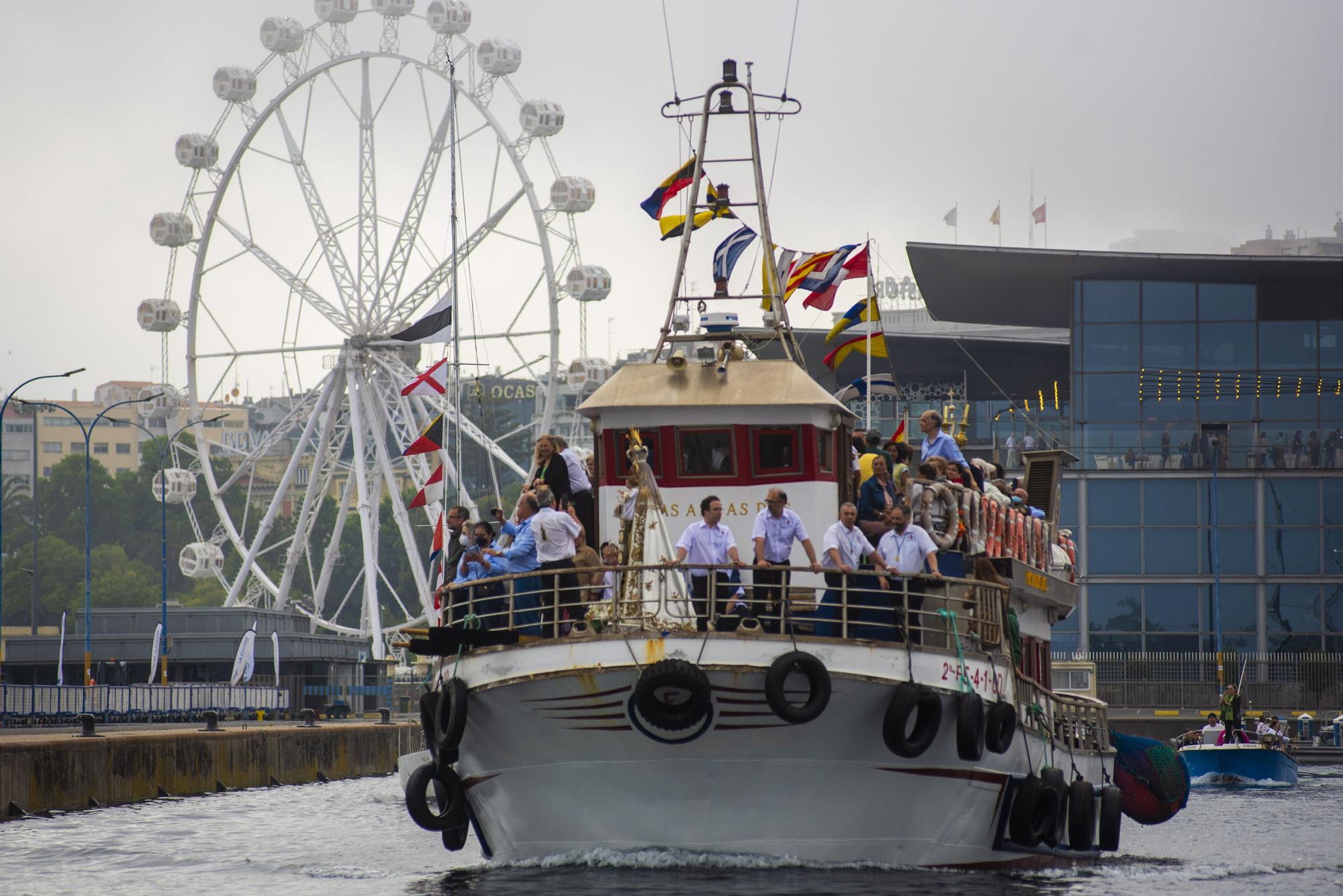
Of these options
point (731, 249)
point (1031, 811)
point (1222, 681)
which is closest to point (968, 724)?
point (1031, 811)

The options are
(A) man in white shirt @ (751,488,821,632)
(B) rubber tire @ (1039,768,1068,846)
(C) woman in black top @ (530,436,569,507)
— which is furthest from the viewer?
(C) woman in black top @ (530,436,569,507)

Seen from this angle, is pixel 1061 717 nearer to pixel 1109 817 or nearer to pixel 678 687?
pixel 1109 817

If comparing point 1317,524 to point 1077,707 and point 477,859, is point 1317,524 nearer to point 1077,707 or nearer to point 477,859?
point 1077,707

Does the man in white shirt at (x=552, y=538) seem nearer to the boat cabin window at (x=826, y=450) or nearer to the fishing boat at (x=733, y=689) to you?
the fishing boat at (x=733, y=689)

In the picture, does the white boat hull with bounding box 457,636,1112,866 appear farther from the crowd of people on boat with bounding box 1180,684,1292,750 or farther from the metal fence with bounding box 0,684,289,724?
the crowd of people on boat with bounding box 1180,684,1292,750

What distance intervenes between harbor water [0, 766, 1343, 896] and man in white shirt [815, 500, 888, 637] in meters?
2.11

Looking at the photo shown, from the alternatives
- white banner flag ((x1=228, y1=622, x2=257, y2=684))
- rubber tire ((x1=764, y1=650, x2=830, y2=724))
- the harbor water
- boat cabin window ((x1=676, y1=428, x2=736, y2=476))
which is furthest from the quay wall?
rubber tire ((x1=764, y1=650, x2=830, y2=724))

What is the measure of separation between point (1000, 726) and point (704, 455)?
477 centimetres

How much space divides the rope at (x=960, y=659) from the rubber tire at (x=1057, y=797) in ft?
9.23

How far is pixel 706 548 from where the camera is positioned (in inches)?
768

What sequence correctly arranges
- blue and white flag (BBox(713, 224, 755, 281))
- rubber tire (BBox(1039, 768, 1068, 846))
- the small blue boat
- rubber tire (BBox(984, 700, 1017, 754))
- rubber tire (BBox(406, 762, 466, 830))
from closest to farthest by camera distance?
1. rubber tire (BBox(984, 700, 1017, 754))
2. rubber tire (BBox(406, 762, 466, 830))
3. rubber tire (BBox(1039, 768, 1068, 846))
4. blue and white flag (BBox(713, 224, 755, 281))
5. the small blue boat

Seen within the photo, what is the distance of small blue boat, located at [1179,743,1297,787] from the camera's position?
Result: 150 feet

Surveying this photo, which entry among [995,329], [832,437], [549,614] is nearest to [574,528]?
[549,614]

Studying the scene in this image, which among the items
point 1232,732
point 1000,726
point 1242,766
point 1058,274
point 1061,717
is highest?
point 1058,274
